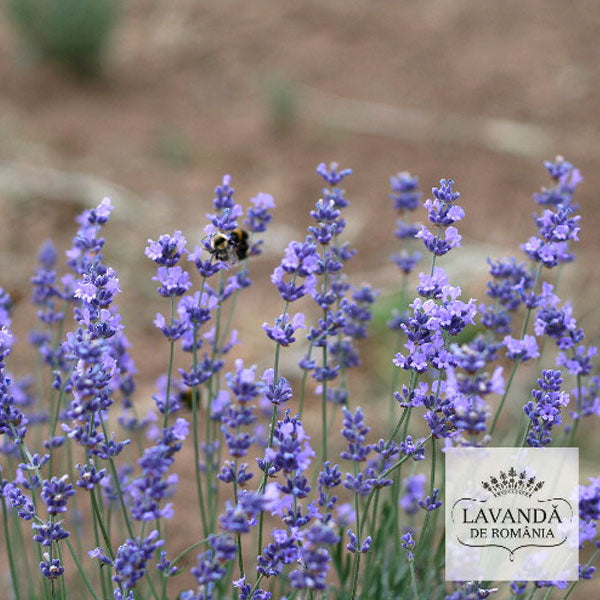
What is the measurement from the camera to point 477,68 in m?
7.11

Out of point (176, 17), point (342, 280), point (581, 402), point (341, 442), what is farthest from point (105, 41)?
point (581, 402)

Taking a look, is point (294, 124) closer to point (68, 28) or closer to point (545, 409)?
point (68, 28)

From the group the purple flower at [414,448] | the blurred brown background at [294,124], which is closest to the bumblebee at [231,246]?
the purple flower at [414,448]

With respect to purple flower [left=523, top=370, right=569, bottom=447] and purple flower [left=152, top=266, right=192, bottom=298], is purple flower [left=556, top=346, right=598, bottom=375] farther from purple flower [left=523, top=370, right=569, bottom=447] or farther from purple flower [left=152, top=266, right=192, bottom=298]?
purple flower [left=152, top=266, right=192, bottom=298]

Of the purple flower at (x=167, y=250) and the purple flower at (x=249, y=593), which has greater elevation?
the purple flower at (x=167, y=250)

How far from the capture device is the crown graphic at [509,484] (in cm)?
187

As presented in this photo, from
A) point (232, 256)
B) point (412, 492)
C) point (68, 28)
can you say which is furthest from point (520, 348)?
point (68, 28)

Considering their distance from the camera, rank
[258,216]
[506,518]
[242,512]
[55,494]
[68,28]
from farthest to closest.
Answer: [68,28] → [258,216] → [506,518] → [55,494] → [242,512]

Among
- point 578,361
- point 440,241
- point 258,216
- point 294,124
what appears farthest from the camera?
point 294,124

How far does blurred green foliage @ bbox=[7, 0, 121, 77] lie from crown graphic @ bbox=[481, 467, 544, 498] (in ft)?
19.8

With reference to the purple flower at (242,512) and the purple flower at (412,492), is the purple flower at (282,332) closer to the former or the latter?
the purple flower at (242,512)

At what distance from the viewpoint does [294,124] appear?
6523 millimetres

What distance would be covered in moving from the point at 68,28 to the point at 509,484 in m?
6.15

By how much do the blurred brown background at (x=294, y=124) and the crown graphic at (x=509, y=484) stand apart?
1942mm
